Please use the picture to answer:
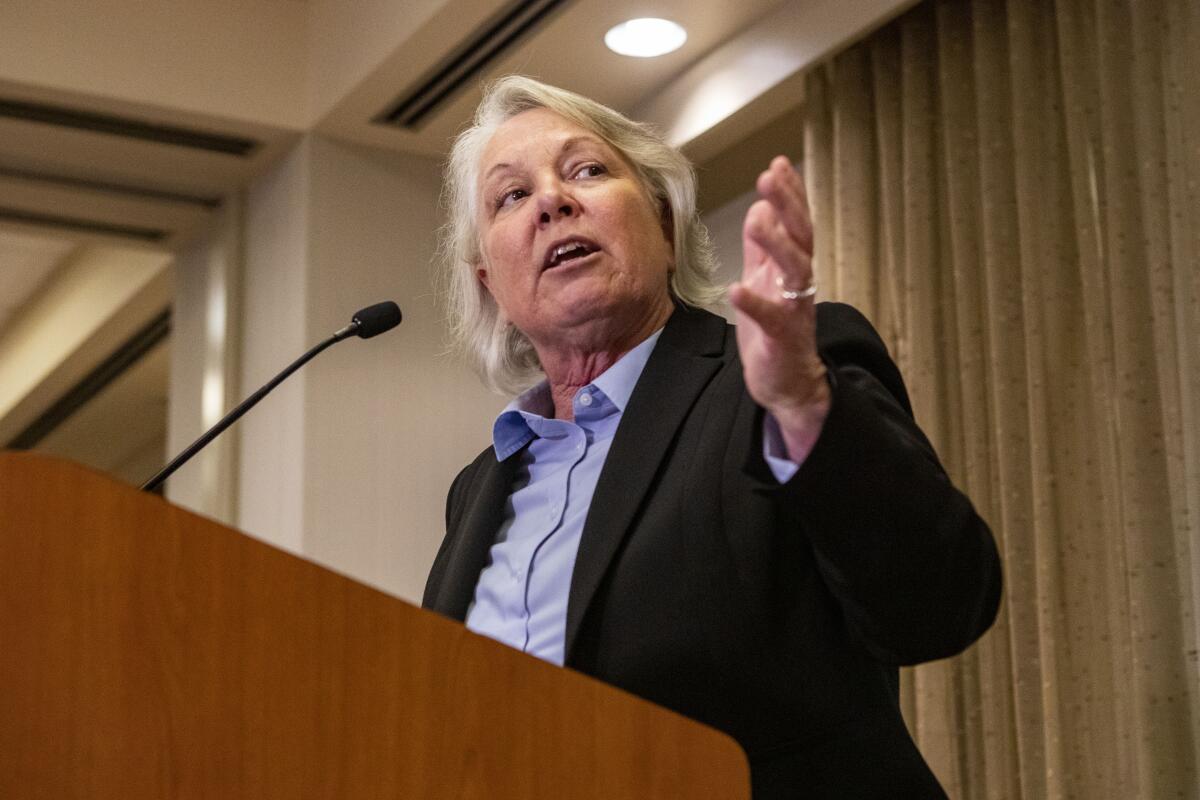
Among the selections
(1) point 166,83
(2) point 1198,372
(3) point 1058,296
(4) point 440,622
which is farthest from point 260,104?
(4) point 440,622

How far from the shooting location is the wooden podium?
1015 millimetres

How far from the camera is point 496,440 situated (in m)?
2.03

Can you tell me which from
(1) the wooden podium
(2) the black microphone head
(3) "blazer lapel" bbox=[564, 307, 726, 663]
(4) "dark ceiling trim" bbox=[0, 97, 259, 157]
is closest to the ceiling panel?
(4) "dark ceiling trim" bbox=[0, 97, 259, 157]

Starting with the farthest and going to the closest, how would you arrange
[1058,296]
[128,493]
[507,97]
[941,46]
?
[941,46] < [1058,296] < [507,97] < [128,493]

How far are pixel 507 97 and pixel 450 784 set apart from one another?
1394mm

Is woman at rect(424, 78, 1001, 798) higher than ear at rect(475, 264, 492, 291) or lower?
lower

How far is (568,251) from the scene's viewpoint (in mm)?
2057

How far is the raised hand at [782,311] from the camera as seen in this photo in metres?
1.19

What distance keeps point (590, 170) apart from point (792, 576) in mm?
845

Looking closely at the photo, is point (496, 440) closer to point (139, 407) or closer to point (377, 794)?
point (377, 794)

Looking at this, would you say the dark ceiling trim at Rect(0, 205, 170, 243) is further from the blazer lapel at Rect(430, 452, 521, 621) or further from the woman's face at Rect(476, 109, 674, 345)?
the blazer lapel at Rect(430, 452, 521, 621)

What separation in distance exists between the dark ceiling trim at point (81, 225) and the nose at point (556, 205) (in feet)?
11.9

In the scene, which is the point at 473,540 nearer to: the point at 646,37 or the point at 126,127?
the point at 646,37

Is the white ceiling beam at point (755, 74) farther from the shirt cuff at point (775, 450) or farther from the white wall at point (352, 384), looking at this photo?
the shirt cuff at point (775, 450)
